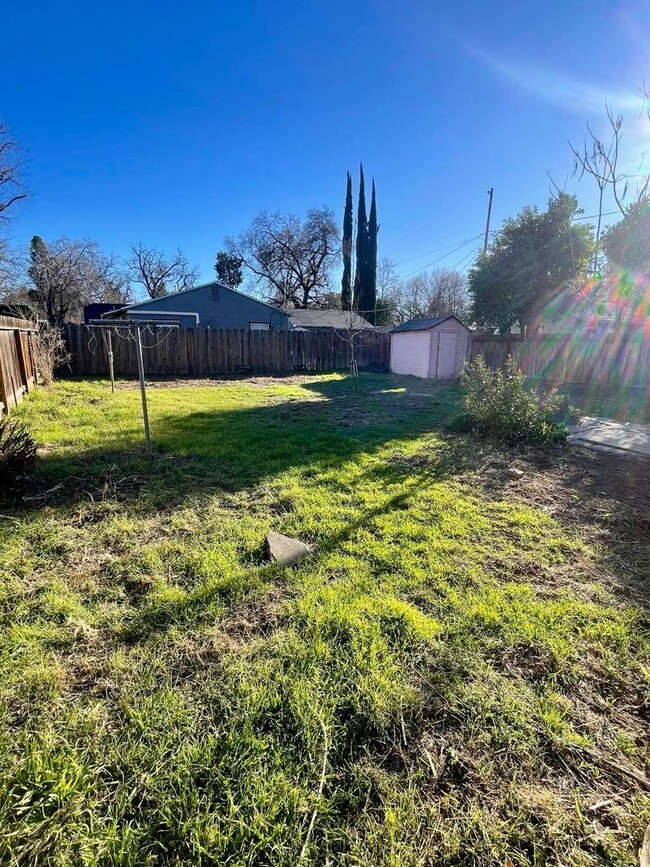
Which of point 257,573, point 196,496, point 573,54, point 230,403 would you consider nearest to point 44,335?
point 230,403

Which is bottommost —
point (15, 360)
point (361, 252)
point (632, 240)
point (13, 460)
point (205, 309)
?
point (13, 460)

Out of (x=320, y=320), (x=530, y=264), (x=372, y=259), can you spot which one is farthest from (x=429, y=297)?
(x=530, y=264)

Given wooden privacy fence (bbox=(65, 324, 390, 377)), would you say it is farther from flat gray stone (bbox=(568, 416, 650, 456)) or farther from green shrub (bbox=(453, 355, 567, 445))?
flat gray stone (bbox=(568, 416, 650, 456))

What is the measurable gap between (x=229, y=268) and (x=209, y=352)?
2626 cm

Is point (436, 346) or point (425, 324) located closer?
point (436, 346)

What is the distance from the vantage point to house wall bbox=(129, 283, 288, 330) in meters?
17.9

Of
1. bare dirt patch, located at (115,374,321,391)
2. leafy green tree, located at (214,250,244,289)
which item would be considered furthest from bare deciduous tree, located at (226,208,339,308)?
bare dirt patch, located at (115,374,321,391)

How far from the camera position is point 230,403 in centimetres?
788

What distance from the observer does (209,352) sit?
13.0 m

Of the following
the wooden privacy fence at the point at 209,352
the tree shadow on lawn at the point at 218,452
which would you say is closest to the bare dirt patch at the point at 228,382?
the wooden privacy fence at the point at 209,352

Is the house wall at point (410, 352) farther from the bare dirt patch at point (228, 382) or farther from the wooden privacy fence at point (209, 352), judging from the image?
the bare dirt patch at point (228, 382)

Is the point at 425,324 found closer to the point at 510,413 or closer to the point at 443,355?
the point at 443,355

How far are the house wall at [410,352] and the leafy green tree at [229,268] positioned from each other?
2478 centimetres

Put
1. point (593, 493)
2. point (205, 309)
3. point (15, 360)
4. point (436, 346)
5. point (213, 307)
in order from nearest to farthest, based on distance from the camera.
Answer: point (593, 493)
point (15, 360)
point (436, 346)
point (205, 309)
point (213, 307)
